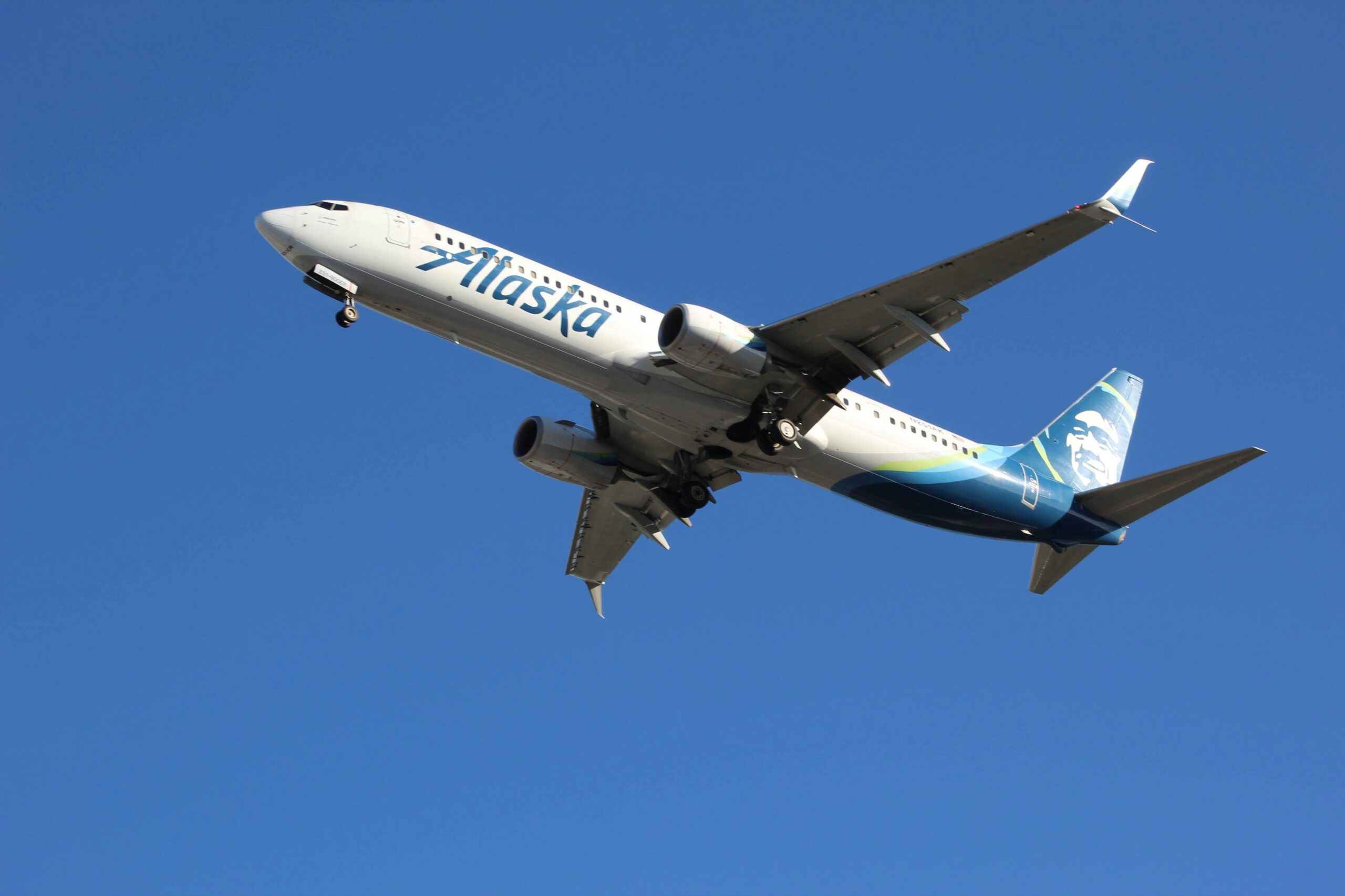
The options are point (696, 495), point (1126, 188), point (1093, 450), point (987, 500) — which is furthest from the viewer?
point (1093, 450)

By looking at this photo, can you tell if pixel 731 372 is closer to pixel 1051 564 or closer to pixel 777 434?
pixel 777 434

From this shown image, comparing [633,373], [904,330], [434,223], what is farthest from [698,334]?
[434,223]

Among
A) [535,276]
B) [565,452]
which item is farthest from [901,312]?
[565,452]

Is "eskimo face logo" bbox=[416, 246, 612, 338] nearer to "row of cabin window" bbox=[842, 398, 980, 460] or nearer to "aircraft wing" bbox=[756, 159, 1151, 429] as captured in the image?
"aircraft wing" bbox=[756, 159, 1151, 429]

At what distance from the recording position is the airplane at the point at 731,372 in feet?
90.3

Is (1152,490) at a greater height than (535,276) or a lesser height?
lesser

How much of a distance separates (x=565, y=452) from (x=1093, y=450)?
15.6m

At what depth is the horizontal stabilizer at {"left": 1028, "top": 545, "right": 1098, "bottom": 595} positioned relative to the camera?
35000mm

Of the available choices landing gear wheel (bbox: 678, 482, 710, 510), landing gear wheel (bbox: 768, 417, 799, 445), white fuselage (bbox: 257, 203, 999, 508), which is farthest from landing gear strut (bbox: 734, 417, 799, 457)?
landing gear wheel (bbox: 678, 482, 710, 510)

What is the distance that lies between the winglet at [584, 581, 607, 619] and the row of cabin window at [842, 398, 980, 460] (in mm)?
10973

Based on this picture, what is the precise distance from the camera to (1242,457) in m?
29.6

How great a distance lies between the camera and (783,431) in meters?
29.4

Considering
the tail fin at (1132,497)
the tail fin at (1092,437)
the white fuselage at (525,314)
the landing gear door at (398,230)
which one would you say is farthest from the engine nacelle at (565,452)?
the tail fin at (1132,497)

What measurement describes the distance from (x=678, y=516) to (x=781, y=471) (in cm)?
382
